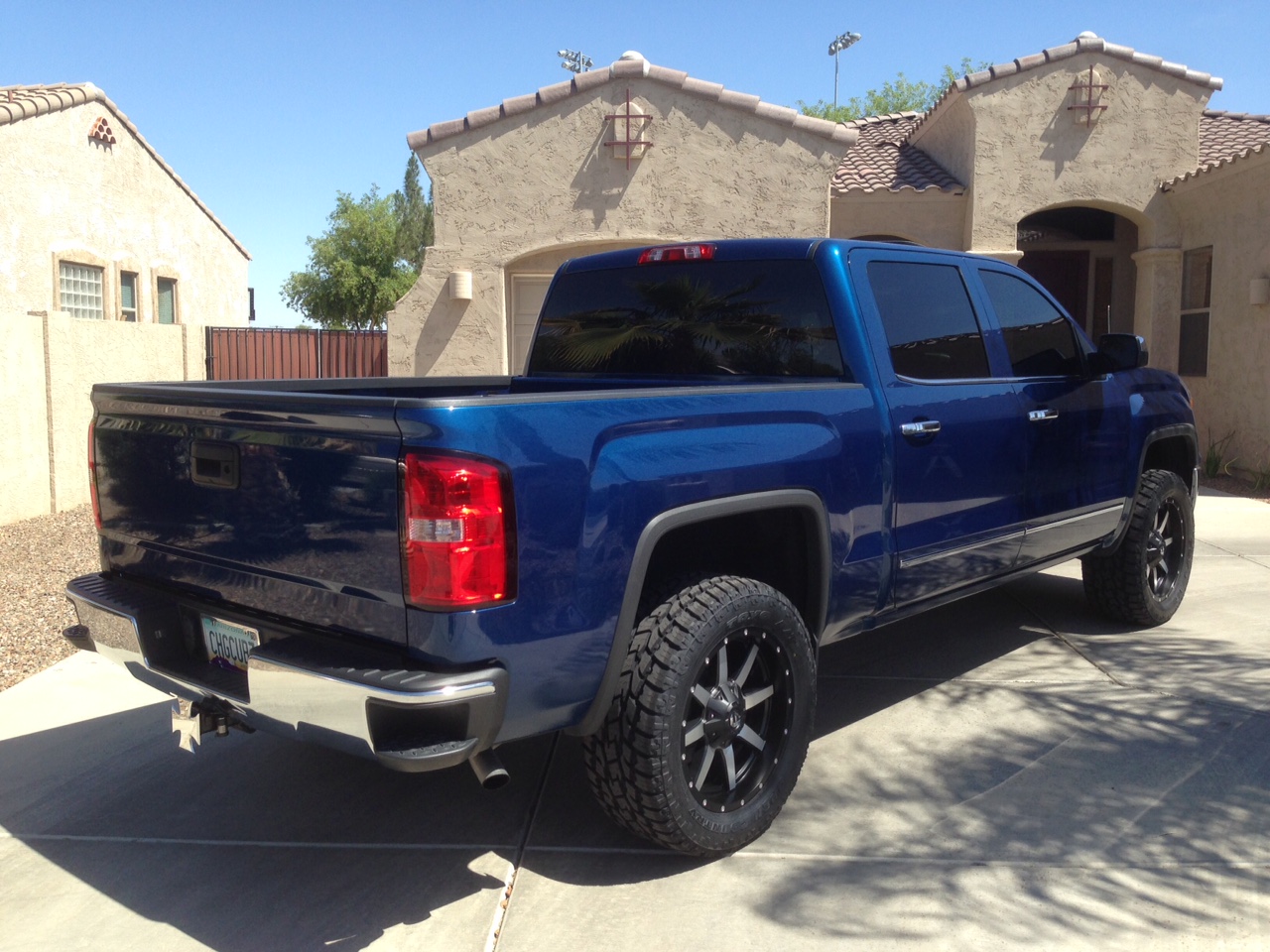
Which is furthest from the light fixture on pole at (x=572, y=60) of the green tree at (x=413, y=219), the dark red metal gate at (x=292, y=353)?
the dark red metal gate at (x=292, y=353)

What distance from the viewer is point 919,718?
187 inches

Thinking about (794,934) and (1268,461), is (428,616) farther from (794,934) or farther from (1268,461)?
(1268,461)

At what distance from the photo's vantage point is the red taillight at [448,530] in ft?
9.01

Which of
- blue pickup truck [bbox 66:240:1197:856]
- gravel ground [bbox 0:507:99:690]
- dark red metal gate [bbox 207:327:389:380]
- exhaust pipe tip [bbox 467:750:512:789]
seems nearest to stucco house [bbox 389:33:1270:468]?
dark red metal gate [bbox 207:327:389:380]

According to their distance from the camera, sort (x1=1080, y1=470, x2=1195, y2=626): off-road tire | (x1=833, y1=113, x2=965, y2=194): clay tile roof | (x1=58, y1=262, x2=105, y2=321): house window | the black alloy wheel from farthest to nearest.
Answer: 1. (x1=58, y1=262, x2=105, y2=321): house window
2. (x1=833, y1=113, x2=965, y2=194): clay tile roof
3. (x1=1080, y1=470, x2=1195, y2=626): off-road tire
4. the black alloy wheel

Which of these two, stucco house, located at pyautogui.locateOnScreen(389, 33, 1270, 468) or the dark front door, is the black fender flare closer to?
stucco house, located at pyautogui.locateOnScreen(389, 33, 1270, 468)

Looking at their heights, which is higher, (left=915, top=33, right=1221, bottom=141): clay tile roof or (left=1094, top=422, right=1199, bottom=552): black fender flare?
(left=915, top=33, right=1221, bottom=141): clay tile roof

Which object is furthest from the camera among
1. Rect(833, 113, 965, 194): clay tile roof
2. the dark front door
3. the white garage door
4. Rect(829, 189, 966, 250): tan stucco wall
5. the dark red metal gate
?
the dark front door

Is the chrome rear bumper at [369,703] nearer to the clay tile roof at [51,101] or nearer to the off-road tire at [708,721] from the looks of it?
the off-road tire at [708,721]

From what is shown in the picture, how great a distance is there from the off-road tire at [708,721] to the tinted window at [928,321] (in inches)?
49.4

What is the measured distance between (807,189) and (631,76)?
7.89 ft

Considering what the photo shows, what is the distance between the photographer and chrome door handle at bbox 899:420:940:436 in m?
4.07

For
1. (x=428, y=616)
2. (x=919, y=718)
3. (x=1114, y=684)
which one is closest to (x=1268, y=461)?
(x=1114, y=684)

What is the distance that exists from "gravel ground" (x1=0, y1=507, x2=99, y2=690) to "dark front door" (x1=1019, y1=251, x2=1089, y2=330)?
1385 cm
